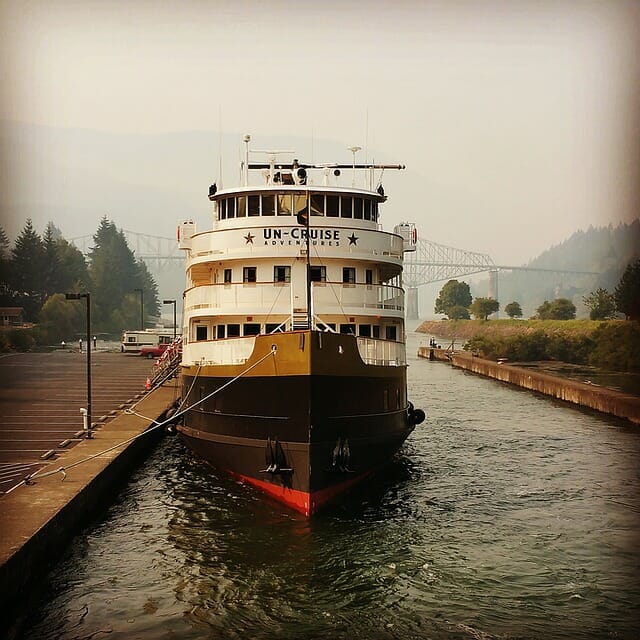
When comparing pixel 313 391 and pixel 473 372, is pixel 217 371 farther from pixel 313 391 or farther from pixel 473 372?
pixel 473 372

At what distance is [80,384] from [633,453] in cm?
2866

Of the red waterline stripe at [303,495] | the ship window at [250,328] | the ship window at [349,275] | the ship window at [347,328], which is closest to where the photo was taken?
the red waterline stripe at [303,495]

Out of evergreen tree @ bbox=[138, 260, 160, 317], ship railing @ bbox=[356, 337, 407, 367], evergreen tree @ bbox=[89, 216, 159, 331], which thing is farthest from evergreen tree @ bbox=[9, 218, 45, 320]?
evergreen tree @ bbox=[138, 260, 160, 317]

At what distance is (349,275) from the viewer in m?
21.1

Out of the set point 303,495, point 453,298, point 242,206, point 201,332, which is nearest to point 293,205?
point 242,206

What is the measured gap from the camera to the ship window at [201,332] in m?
22.0

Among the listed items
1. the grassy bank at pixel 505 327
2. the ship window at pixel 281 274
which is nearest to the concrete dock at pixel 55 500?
the ship window at pixel 281 274

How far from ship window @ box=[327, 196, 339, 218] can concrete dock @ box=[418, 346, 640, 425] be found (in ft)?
54.8

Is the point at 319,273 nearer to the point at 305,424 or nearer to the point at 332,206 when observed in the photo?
the point at 332,206

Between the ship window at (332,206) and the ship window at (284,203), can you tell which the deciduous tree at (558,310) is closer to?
the ship window at (332,206)

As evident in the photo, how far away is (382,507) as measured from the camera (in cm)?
1745

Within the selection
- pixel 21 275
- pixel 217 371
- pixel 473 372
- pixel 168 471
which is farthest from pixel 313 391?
pixel 21 275

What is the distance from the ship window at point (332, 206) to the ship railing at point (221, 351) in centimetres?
527

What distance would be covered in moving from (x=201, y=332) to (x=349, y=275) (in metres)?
4.88
